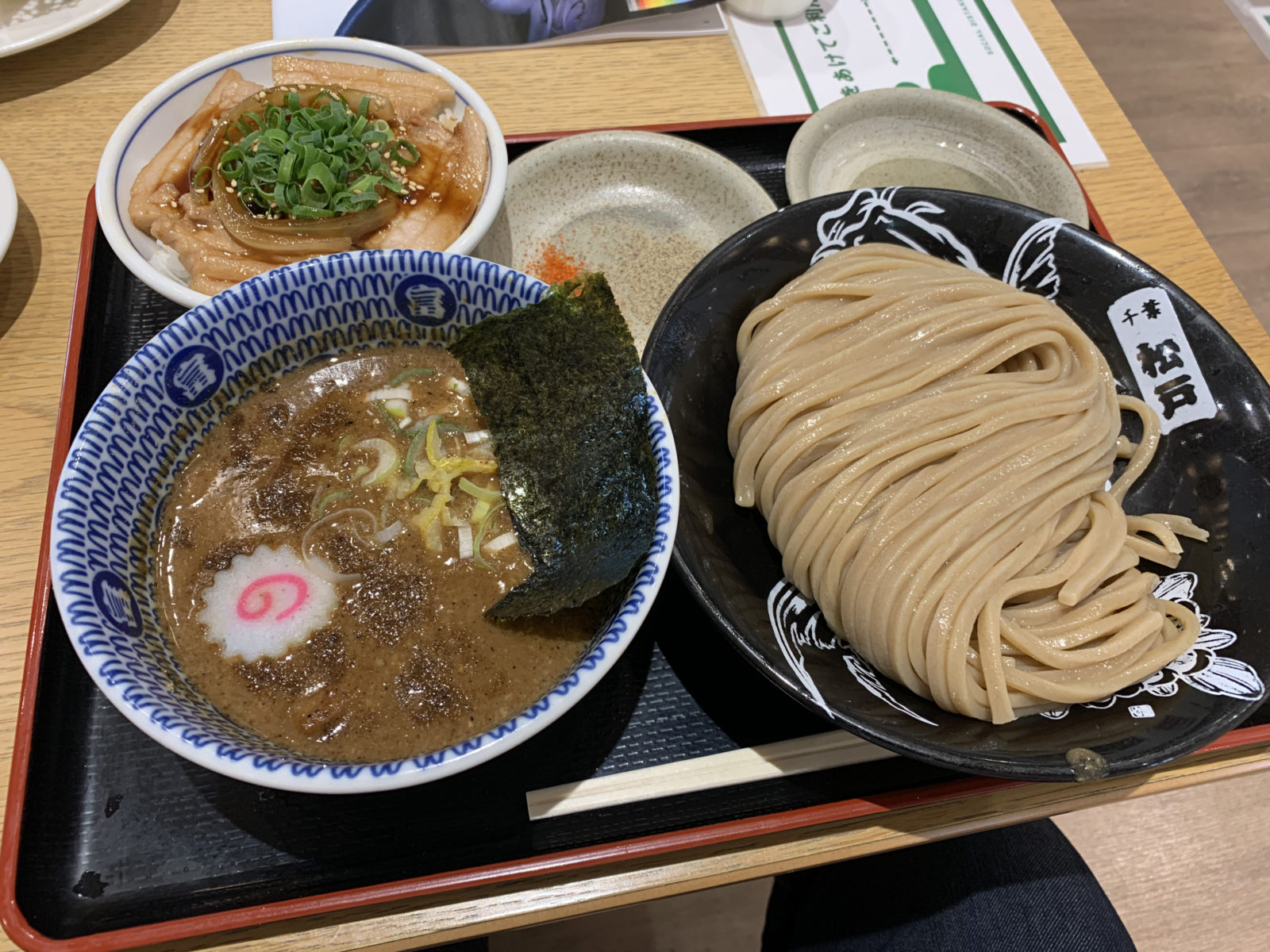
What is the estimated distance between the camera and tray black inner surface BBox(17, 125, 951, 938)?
99 cm

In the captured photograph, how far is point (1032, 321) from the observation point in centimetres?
125

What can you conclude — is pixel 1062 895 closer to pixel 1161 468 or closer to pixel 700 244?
pixel 1161 468

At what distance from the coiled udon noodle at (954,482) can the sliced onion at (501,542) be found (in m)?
0.36

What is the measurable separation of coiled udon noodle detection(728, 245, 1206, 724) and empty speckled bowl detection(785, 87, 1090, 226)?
0.53 meters

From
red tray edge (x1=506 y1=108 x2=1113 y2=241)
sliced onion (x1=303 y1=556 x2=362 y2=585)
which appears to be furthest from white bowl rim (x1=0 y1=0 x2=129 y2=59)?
sliced onion (x1=303 y1=556 x2=362 y2=585)

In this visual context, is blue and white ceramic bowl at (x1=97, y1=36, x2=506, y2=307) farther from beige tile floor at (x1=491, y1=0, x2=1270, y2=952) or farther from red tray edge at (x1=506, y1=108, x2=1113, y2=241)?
beige tile floor at (x1=491, y1=0, x2=1270, y2=952)

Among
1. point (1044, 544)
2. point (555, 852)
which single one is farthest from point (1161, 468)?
point (555, 852)

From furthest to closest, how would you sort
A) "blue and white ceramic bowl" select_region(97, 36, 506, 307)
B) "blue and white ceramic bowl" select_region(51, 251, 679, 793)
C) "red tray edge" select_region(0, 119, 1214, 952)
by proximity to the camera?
"blue and white ceramic bowl" select_region(97, 36, 506, 307) → "red tray edge" select_region(0, 119, 1214, 952) → "blue and white ceramic bowl" select_region(51, 251, 679, 793)

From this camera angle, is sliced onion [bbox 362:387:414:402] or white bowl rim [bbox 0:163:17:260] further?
white bowl rim [bbox 0:163:17:260]

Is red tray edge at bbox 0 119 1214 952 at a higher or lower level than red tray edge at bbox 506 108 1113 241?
lower

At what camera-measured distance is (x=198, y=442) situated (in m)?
1.07

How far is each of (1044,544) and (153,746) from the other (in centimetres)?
128

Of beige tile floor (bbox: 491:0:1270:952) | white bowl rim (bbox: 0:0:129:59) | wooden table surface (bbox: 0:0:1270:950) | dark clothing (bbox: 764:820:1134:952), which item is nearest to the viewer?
wooden table surface (bbox: 0:0:1270:950)

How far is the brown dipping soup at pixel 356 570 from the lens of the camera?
93 cm
